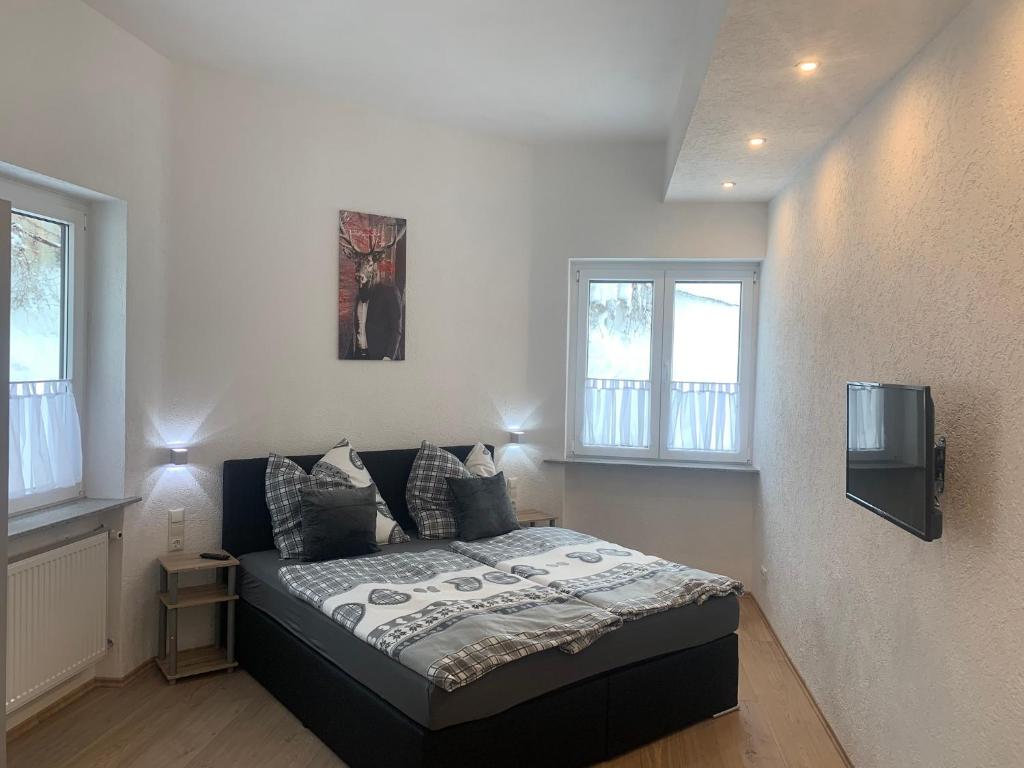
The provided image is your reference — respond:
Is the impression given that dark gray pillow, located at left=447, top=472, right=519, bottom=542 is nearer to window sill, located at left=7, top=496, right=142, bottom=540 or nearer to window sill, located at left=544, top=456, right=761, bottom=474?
window sill, located at left=544, top=456, right=761, bottom=474

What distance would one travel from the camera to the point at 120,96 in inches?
141

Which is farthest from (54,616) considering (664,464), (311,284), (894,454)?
(664,464)

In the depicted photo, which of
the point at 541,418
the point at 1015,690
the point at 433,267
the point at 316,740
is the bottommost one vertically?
the point at 316,740

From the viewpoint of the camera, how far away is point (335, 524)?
12.9 feet

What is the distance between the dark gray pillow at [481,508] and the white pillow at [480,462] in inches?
9.0

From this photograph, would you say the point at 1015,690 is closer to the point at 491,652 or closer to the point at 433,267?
the point at 491,652

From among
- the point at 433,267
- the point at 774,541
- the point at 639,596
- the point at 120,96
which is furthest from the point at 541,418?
the point at 120,96

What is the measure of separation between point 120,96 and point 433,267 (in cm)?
201

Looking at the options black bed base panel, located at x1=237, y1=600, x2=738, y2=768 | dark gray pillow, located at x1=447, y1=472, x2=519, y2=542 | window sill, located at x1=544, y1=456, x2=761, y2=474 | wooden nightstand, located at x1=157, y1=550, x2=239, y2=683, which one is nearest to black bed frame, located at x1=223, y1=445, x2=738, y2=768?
black bed base panel, located at x1=237, y1=600, x2=738, y2=768

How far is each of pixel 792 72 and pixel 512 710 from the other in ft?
8.12

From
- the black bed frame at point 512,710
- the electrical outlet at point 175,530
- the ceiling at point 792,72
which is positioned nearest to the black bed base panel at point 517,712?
the black bed frame at point 512,710

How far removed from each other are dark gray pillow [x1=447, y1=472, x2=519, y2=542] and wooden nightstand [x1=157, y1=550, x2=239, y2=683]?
4.09 feet

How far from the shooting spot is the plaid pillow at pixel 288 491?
3.99m

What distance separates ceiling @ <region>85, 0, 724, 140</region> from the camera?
330 centimetres
